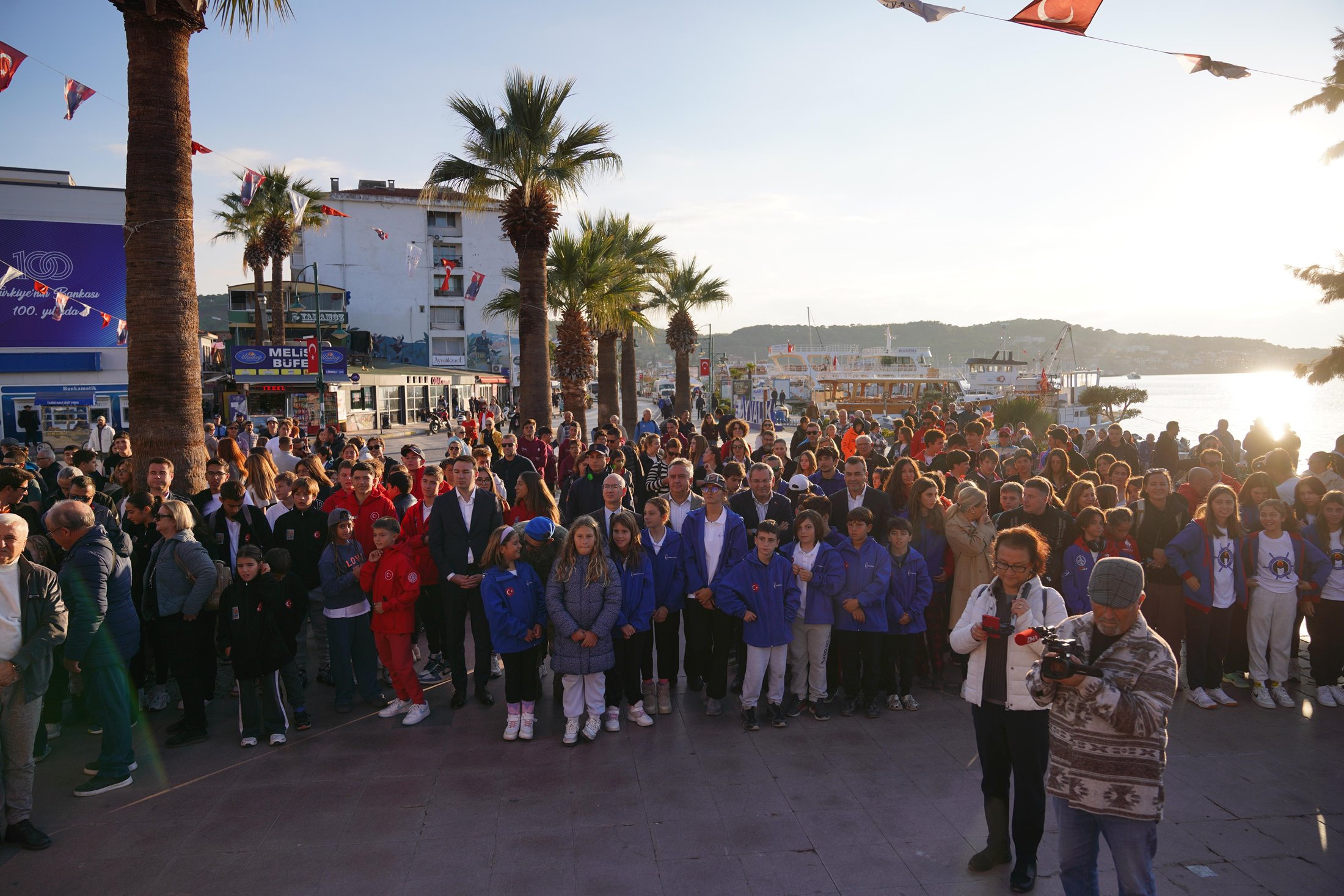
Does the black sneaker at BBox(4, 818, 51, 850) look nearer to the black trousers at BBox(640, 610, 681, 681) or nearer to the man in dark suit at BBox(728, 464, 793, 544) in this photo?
the black trousers at BBox(640, 610, 681, 681)

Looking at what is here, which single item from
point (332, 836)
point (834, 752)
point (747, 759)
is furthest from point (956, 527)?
point (332, 836)

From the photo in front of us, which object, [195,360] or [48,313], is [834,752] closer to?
[195,360]

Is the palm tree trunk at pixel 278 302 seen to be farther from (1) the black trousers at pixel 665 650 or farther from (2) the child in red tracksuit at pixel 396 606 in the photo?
(1) the black trousers at pixel 665 650

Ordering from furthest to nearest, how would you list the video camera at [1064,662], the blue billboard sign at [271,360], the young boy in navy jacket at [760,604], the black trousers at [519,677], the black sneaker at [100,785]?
the blue billboard sign at [271,360] < the young boy in navy jacket at [760,604] < the black trousers at [519,677] < the black sneaker at [100,785] < the video camera at [1064,662]

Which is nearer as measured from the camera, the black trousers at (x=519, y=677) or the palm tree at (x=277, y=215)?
the black trousers at (x=519, y=677)

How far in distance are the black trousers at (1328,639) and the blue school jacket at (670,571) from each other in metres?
5.08

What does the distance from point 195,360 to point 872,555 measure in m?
6.83

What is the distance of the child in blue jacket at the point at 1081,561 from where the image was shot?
5.91m

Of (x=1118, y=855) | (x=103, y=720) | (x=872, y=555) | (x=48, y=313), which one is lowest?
(x=103, y=720)

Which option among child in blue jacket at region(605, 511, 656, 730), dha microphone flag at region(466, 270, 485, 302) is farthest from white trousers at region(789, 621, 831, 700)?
dha microphone flag at region(466, 270, 485, 302)

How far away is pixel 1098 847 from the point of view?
309cm

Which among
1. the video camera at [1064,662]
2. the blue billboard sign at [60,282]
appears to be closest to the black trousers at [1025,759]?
the video camera at [1064,662]

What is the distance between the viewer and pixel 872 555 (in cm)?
589

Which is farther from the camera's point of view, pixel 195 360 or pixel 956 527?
pixel 195 360
